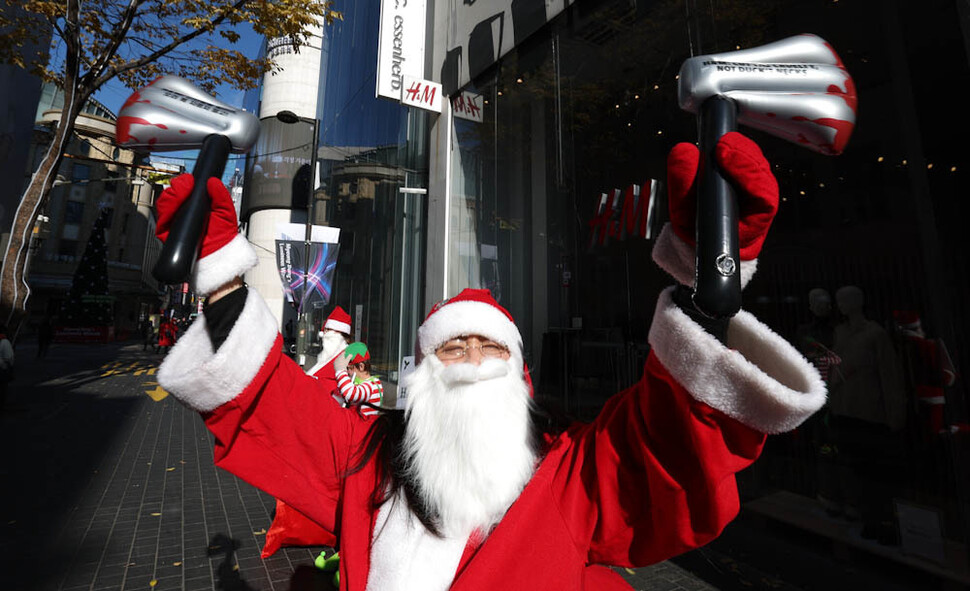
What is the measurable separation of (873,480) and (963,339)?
139 centimetres

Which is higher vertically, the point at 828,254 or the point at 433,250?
the point at 433,250

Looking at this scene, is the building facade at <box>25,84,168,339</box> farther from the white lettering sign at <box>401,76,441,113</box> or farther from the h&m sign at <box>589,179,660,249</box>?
the h&m sign at <box>589,179,660,249</box>

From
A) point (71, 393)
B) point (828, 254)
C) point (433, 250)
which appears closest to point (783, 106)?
point (828, 254)

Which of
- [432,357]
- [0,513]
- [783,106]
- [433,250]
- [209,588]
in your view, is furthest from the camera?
[433,250]

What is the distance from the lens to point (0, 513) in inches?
187

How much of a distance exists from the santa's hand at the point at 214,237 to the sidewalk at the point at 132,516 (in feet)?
3.74

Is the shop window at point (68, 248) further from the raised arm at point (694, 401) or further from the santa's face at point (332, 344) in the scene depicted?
→ the raised arm at point (694, 401)

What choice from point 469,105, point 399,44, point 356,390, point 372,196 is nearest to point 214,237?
point 356,390

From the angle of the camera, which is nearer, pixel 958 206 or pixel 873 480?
pixel 958 206

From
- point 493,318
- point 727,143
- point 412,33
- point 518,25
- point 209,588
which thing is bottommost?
point 209,588

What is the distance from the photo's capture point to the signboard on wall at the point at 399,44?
8281mm

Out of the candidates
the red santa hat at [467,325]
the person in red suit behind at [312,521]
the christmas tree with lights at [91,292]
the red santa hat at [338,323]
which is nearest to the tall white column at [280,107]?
the christmas tree with lights at [91,292]

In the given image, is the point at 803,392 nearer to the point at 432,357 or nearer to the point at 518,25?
the point at 432,357

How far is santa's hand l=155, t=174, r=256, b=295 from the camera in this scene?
3.68ft
